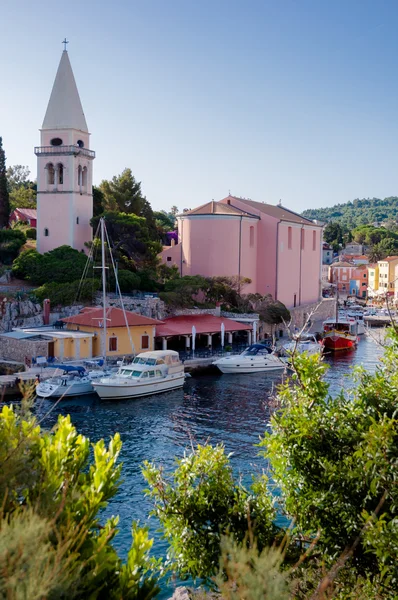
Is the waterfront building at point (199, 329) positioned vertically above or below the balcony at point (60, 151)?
below

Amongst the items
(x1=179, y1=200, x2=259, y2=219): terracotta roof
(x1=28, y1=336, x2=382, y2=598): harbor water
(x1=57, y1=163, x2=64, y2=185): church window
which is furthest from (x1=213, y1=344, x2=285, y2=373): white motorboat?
(x1=57, y1=163, x2=64, y2=185): church window

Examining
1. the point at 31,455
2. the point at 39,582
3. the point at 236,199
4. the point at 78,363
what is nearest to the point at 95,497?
the point at 31,455

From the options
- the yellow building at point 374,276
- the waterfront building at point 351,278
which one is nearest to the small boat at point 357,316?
the yellow building at point 374,276

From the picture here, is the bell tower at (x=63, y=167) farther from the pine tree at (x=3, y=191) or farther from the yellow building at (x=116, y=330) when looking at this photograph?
the yellow building at (x=116, y=330)

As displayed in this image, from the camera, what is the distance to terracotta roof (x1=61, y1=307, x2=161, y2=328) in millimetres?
27234

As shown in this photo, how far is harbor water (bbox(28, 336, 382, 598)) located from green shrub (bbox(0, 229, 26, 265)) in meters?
13.8

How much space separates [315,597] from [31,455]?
8.26 ft

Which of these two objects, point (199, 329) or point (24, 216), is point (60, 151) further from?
point (199, 329)

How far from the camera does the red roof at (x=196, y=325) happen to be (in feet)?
98.9

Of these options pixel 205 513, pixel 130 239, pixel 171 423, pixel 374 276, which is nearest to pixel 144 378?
pixel 171 423

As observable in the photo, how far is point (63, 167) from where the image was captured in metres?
35.2

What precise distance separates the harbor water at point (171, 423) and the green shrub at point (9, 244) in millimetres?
13847

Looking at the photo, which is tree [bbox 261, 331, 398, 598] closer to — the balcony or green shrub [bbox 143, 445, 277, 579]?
green shrub [bbox 143, 445, 277, 579]

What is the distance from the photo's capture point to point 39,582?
3.46 meters
